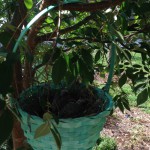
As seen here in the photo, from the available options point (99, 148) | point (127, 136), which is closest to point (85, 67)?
point (99, 148)

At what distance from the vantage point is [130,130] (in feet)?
9.25

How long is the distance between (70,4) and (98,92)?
8.7 inches

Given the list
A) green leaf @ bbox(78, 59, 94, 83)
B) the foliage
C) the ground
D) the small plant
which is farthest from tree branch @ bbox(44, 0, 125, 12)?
the ground

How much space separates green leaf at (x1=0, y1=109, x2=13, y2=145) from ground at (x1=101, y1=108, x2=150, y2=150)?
7.38 feet

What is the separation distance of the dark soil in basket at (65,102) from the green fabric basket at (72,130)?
0.09ft

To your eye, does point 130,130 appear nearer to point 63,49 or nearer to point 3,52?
point 63,49

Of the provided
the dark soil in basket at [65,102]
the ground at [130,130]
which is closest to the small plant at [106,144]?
the ground at [130,130]

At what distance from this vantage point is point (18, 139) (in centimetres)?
89

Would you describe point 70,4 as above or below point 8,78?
above

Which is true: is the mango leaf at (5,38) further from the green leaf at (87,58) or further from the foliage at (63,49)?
the green leaf at (87,58)

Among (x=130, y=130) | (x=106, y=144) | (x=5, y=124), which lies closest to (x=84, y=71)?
(x=5, y=124)

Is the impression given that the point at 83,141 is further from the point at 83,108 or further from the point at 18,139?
the point at 18,139

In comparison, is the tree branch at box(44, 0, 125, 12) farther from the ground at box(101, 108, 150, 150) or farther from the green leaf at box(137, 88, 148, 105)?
A: the ground at box(101, 108, 150, 150)

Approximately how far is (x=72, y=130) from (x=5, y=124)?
0.50ft
